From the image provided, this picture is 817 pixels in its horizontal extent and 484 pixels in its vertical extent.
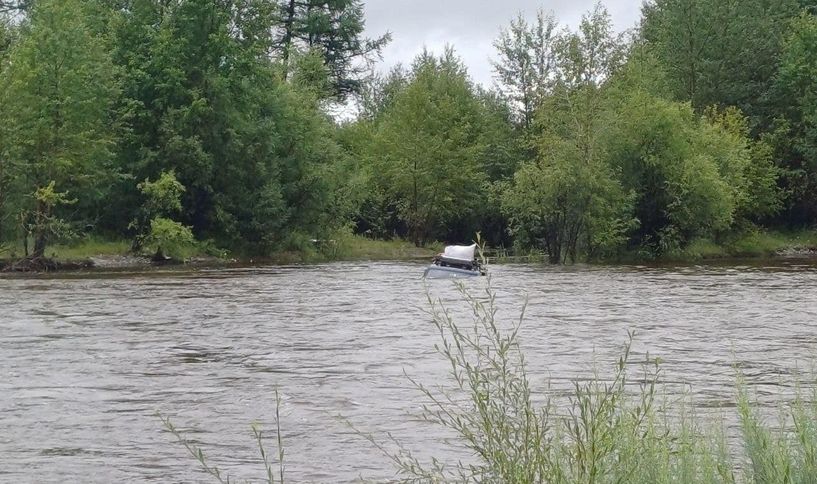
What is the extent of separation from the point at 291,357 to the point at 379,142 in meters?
50.8

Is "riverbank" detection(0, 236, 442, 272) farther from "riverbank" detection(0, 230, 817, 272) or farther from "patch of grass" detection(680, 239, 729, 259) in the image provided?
"patch of grass" detection(680, 239, 729, 259)

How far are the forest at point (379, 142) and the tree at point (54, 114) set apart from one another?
0.09m

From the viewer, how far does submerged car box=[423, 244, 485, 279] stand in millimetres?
35562

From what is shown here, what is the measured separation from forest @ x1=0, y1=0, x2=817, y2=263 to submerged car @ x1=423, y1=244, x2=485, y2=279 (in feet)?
39.6

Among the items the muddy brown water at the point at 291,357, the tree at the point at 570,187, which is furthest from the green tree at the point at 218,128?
the muddy brown water at the point at 291,357

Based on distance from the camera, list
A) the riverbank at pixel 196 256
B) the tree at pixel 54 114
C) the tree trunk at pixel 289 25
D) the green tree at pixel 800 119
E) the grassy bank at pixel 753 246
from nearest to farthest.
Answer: the riverbank at pixel 196 256
the tree at pixel 54 114
the grassy bank at pixel 753 246
the green tree at pixel 800 119
the tree trunk at pixel 289 25

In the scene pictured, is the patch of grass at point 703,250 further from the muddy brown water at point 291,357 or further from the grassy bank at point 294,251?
the muddy brown water at point 291,357

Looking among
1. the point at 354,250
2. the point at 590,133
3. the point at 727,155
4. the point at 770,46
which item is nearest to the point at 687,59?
the point at 770,46

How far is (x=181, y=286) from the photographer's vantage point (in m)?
32.4

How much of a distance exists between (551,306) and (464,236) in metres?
41.7

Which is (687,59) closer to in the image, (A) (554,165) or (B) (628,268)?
(A) (554,165)

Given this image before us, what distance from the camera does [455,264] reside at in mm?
36750

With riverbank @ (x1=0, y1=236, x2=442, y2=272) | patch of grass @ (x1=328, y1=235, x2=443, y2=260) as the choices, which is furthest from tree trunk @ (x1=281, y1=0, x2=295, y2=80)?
riverbank @ (x1=0, y1=236, x2=442, y2=272)

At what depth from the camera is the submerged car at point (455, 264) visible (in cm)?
3556
